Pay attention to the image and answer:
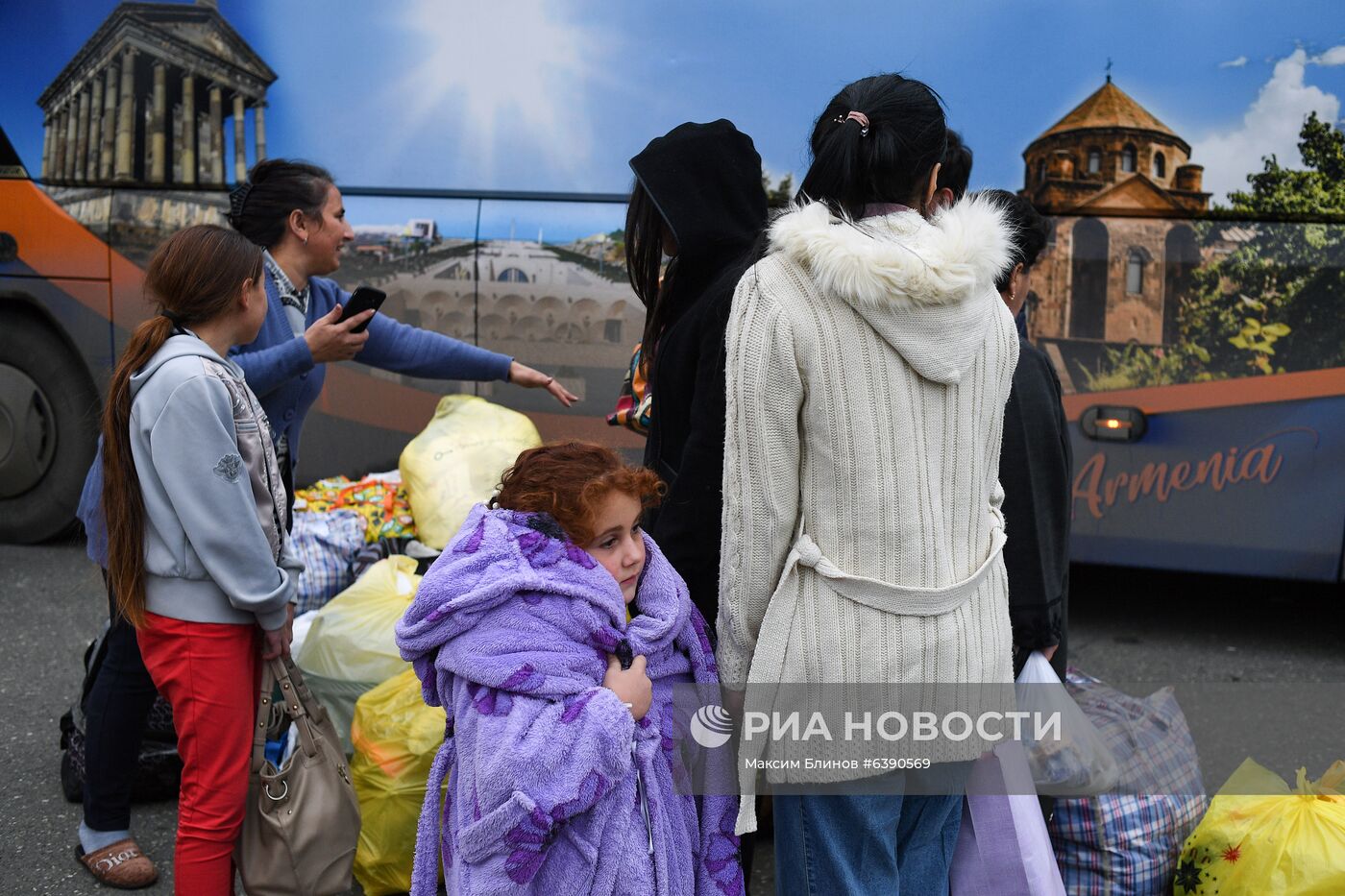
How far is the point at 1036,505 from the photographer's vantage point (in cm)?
240

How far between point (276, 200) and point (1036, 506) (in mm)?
2007

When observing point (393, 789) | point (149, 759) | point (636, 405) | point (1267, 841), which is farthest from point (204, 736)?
point (1267, 841)

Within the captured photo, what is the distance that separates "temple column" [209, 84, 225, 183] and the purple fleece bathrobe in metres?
3.64

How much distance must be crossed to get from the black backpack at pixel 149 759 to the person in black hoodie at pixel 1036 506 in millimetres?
2321

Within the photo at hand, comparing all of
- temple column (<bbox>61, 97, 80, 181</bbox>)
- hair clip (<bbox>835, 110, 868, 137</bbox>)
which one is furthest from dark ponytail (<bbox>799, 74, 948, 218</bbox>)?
temple column (<bbox>61, 97, 80, 181</bbox>)

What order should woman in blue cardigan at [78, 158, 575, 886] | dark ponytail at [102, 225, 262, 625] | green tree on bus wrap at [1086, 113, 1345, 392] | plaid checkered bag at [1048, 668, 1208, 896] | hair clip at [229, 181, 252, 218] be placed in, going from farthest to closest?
green tree on bus wrap at [1086, 113, 1345, 392]
hair clip at [229, 181, 252, 218]
woman in blue cardigan at [78, 158, 575, 886]
plaid checkered bag at [1048, 668, 1208, 896]
dark ponytail at [102, 225, 262, 625]

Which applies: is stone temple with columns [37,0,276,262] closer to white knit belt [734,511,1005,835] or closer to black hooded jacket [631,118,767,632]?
black hooded jacket [631,118,767,632]

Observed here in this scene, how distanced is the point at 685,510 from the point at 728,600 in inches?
9.0

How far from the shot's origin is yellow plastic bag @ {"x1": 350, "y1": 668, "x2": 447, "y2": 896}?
9.61ft

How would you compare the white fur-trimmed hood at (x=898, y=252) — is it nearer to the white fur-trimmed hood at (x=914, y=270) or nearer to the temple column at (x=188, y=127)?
the white fur-trimmed hood at (x=914, y=270)

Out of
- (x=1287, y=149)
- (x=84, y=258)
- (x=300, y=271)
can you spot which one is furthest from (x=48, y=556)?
(x=1287, y=149)

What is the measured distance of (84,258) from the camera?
5.34 meters

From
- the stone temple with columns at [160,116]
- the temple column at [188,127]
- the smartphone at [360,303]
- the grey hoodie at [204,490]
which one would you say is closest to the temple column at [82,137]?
the stone temple with columns at [160,116]

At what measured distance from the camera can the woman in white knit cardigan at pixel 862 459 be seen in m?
1.79
